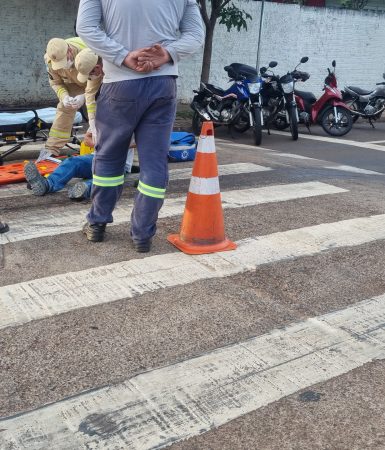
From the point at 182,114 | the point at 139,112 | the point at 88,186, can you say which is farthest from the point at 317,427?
the point at 182,114

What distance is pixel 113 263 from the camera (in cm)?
390

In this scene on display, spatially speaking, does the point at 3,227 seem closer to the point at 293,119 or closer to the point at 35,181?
the point at 35,181

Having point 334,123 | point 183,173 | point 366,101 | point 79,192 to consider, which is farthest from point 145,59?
point 366,101

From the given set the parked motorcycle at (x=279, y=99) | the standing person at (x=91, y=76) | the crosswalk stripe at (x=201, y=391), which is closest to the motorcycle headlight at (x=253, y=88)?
the parked motorcycle at (x=279, y=99)

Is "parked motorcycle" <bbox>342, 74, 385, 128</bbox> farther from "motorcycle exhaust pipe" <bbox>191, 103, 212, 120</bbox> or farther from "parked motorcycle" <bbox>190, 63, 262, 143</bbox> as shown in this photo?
"motorcycle exhaust pipe" <bbox>191, 103, 212, 120</bbox>

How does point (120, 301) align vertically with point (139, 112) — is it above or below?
below

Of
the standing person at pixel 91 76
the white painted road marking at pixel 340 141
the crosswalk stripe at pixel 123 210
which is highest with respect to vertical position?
the standing person at pixel 91 76

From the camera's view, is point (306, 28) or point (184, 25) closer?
point (184, 25)

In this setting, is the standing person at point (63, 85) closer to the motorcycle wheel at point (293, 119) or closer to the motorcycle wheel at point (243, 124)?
the motorcycle wheel at point (243, 124)

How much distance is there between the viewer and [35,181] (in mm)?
5570

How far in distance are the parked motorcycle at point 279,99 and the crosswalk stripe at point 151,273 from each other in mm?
6831

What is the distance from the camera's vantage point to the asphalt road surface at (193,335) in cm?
238

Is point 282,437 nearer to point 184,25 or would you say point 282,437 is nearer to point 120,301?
point 120,301

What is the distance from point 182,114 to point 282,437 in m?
11.7
